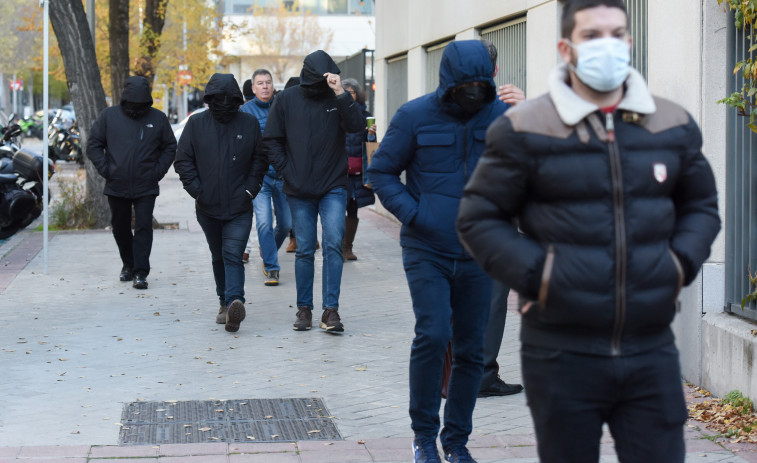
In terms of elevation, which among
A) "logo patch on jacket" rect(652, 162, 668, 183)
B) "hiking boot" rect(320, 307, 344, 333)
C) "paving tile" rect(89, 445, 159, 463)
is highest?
"logo patch on jacket" rect(652, 162, 668, 183)

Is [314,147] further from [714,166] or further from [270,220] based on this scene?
[714,166]

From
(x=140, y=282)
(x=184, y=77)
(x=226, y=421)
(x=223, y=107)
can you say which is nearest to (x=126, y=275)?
(x=140, y=282)

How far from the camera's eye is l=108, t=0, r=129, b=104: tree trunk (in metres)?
19.2

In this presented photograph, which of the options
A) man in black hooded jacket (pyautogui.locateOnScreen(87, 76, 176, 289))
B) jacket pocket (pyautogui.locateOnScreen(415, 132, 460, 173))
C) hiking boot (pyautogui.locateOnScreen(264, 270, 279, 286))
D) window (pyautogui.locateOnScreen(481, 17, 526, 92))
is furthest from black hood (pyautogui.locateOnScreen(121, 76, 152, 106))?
jacket pocket (pyautogui.locateOnScreen(415, 132, 460, 173))

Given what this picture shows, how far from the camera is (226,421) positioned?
19.4 ft

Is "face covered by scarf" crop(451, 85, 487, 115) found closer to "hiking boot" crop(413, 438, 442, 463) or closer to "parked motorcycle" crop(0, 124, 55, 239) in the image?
"hiking boot" crop(413, 438, 442, 463)

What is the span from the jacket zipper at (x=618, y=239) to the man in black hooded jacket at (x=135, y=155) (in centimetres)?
787

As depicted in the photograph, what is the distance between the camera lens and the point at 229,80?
8.40 m

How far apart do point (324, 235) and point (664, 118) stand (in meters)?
5.20

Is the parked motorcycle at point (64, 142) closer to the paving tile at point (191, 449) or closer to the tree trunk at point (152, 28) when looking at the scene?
the tree trunk at point (152, 28)

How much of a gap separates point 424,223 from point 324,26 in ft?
244

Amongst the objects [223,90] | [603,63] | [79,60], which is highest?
[79,60]

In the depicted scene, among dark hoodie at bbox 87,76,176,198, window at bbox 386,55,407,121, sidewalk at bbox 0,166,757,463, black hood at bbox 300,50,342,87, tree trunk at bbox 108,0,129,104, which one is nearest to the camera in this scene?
sidewalk at bbox 0,166,757,463

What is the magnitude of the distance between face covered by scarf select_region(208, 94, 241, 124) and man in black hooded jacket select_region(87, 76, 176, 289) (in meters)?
2.19
